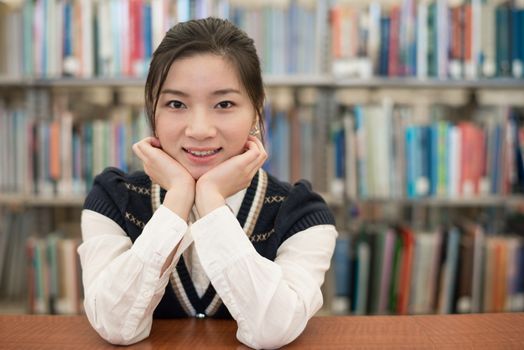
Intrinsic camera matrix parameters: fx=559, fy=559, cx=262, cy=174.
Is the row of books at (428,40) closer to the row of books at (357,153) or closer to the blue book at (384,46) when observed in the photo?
the blue book at (384,46)

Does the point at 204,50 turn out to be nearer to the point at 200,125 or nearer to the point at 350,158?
the point at 200,125

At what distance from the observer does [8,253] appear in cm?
232

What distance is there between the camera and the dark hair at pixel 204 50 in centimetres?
99

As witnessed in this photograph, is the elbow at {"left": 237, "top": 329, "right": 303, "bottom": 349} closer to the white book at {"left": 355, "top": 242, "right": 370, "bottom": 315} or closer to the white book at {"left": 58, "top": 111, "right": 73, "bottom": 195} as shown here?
the white book at {"left": 355, "top": 242, "right": 370, "bottom": 315}

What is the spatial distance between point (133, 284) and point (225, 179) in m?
0.24

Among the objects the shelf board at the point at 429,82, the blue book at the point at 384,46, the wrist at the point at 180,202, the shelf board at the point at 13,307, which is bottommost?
the shelf board at the point at 13,307

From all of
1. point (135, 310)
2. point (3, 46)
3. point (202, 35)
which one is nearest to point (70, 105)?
point (3, 46)

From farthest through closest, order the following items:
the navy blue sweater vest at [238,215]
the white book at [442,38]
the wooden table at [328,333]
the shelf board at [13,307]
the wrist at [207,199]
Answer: the shelf board at [13,307]
the white book at [442,38]
the navy blue sweater vest at [238,215]
the wrist at [207,199]
the wooden table at [328,333]

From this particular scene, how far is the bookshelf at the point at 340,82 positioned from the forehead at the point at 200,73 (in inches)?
48.0

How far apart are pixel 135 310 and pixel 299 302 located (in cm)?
25

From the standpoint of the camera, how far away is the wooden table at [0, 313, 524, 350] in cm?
78

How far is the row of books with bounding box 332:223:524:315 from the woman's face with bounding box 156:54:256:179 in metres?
1.30

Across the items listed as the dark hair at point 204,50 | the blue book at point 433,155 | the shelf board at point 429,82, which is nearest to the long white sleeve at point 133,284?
the dark hair at point 204,50

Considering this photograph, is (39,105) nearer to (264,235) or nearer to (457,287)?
(264,235)
